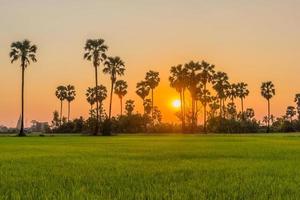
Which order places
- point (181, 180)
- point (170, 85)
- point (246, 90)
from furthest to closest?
point (246, 90), point (170, 85), point (181, 180)

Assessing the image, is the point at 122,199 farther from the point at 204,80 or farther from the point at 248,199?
the point at 204,80

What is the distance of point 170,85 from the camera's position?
167250 millimetres

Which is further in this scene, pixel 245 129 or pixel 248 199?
pixel 245 129

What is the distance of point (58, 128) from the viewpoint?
162250 millimetres

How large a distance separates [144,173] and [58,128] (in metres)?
147

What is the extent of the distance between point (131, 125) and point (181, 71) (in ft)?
79.7

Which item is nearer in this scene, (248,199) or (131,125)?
(248,199)

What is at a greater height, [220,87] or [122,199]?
[220,87]

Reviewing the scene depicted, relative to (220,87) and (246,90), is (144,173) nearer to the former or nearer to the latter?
(220,87)

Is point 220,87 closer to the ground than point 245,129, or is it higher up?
higher up

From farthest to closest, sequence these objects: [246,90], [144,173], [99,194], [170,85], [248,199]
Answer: [246,90] < [170,85] < [144,173] < [99,194] < [248,199]

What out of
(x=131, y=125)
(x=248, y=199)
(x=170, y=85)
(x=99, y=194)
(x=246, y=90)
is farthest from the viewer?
(x=246, y=90)

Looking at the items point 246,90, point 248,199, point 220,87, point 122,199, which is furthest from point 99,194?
point 246,90

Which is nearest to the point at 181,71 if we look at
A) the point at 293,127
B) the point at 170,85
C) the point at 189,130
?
the point at 170,85
